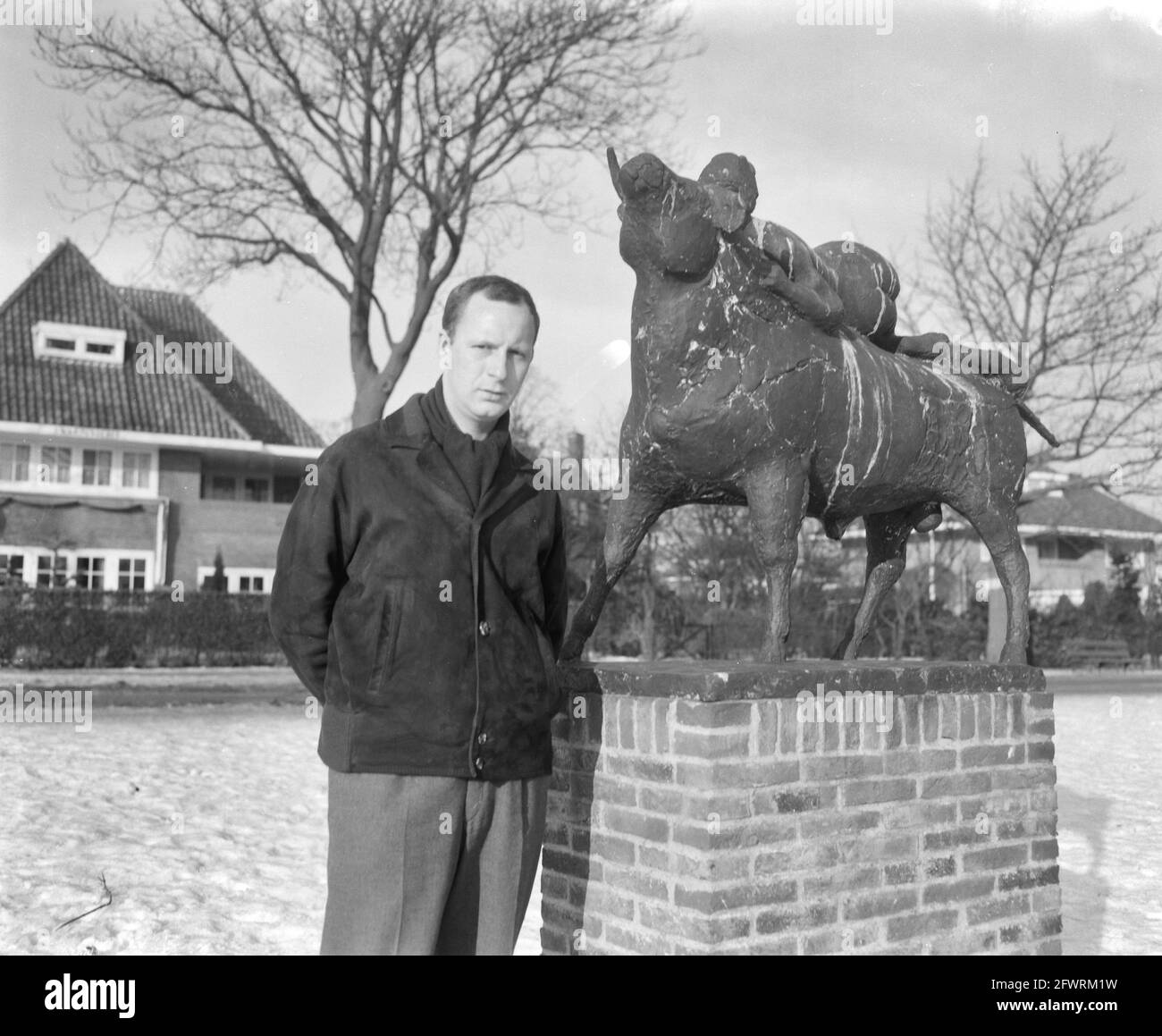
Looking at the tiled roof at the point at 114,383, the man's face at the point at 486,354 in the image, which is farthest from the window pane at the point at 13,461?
the man's face at the point at 486,354

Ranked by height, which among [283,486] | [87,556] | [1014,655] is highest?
[283,486]

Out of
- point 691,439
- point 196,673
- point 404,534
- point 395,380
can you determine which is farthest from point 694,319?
point 196,673

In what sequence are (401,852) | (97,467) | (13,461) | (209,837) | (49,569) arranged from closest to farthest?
(401,852) < (209,837) < (49,569) < (13,461) < (97,467)

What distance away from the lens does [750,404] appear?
11.9 feet

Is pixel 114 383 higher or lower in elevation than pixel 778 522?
higher

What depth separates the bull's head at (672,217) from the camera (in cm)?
341

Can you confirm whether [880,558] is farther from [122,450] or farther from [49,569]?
[122,450]

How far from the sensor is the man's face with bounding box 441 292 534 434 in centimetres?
289

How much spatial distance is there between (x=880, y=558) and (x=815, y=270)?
125 cm

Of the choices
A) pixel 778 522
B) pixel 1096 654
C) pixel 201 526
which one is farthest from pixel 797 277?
pixel 1096 654

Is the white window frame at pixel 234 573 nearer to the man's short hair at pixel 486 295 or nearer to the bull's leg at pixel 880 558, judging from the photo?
the bull's leg at pixel 880 558

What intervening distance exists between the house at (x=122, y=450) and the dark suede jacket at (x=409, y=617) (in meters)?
21.9

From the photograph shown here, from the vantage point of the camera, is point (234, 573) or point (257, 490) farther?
point (257, 490)
